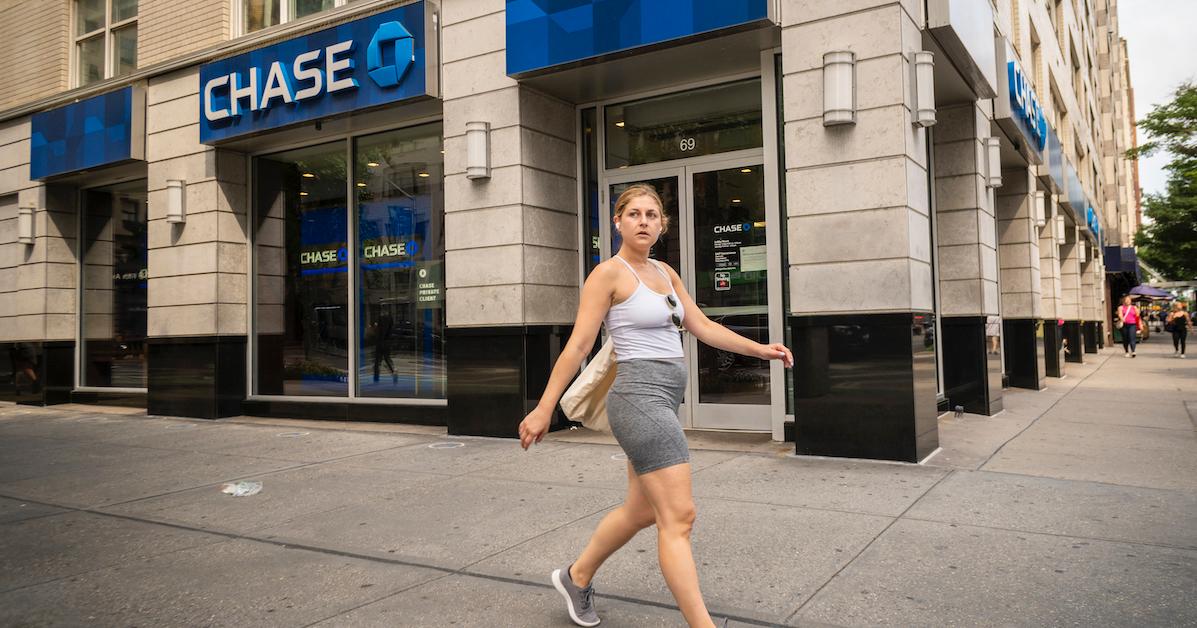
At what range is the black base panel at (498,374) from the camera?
332 inches

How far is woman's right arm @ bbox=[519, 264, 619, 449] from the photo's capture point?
9.70 feet

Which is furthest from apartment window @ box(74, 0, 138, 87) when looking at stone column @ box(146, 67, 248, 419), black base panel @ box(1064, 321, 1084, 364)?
black base panel @ box(1064, 321, 1084, 364)

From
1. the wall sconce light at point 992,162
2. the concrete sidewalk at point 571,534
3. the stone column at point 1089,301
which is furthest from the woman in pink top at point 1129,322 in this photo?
the concrete sidewalk at point 571,534

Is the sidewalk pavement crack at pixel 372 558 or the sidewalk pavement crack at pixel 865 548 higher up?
the sidewalk pavement crack at pixel 865 548

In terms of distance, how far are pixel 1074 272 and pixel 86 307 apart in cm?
2217

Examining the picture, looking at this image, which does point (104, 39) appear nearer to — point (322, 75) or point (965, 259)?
point (322, 75)

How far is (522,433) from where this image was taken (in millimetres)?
2949

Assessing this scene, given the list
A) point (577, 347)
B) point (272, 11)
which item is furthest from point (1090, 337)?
point (577, 347)

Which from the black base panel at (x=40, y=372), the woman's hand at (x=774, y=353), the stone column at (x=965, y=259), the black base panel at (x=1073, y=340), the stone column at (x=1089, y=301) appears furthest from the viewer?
the stone column at (x=1089, y=301)

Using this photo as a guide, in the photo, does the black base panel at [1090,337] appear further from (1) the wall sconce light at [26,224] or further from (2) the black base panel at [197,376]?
(1) the wall sconce light at [26,224]

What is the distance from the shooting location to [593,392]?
3328 mm

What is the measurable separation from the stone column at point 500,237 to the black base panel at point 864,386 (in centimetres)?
287

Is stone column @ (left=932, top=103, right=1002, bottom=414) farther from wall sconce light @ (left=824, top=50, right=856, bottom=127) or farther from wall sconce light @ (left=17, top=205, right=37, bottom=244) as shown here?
wall sconce light @ (left=17, top=205, right=37, bottom=244)

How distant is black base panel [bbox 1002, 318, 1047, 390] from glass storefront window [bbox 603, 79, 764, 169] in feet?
24.0
